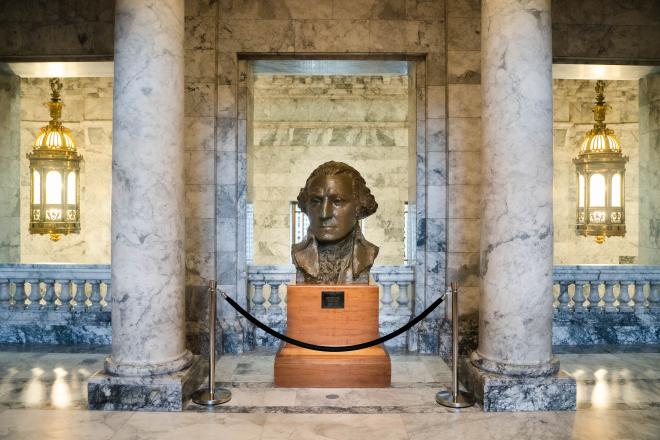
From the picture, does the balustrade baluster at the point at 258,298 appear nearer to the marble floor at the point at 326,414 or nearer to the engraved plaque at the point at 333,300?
the marble floor at the point at 326,414

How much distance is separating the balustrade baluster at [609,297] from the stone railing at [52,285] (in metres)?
6.89

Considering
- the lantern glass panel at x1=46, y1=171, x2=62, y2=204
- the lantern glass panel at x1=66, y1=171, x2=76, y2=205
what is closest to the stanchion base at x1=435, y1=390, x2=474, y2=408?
the lantern glass panel at x1=66, y1=171, x2=76, y2=205

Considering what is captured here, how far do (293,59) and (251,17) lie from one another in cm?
78

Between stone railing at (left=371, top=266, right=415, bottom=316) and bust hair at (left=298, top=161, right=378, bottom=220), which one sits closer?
bust hair at (left=298, top=161, right=378, bottom=220)

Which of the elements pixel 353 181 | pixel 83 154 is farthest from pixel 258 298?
pixel 83 154

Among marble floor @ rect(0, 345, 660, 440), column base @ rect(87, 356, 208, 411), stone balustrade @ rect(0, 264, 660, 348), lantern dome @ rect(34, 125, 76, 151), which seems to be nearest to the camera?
marble floor @ rect(0, 345, 660, 440)

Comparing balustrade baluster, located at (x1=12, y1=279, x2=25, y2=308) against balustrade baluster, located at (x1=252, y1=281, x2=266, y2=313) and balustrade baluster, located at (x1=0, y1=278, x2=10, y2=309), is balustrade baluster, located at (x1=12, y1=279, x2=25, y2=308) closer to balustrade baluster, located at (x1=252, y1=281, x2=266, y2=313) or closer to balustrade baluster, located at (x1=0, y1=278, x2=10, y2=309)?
balustrade baluster, located at (x1=0, y1=278, x2=10, y2=309)

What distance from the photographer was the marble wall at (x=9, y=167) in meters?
8.42

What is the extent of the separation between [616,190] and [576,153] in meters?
2.94

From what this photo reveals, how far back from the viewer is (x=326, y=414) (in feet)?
15.3

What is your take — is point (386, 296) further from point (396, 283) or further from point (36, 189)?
point (36, 189)

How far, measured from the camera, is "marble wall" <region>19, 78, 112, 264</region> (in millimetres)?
11656

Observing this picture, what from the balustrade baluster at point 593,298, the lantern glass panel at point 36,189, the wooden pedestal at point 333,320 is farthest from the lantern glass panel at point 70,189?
the balustrade baluster at point 593,298

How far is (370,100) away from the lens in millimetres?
12219
